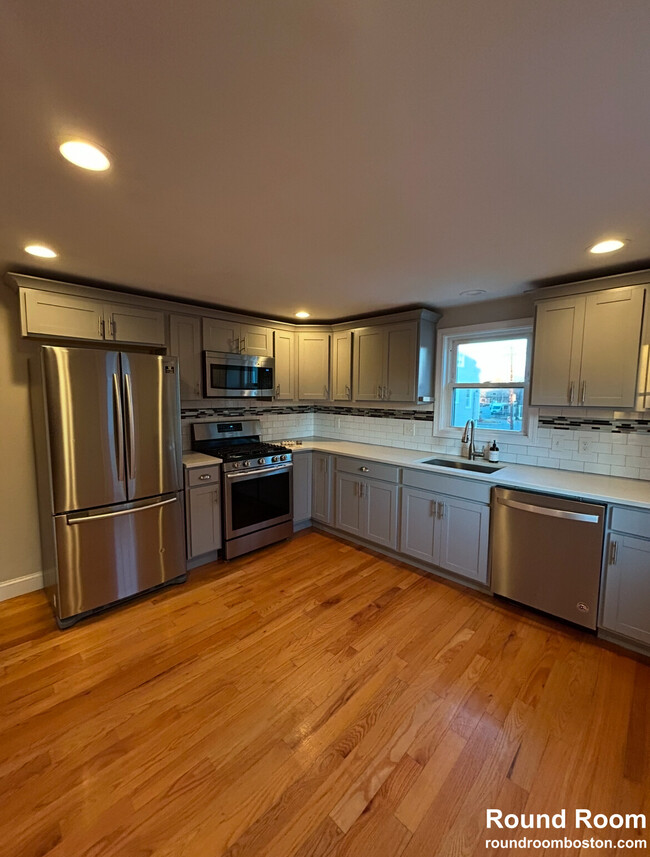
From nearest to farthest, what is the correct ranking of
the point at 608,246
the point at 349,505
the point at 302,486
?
the point at 608,246 → the point at 349,505 → the point at 302,486

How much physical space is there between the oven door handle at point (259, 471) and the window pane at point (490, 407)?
1.70 metres

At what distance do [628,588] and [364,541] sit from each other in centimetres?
207

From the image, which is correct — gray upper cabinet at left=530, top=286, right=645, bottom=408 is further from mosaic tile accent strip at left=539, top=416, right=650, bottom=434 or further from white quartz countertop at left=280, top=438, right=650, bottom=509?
white quartz countertop at left=280, top=438, right=650, bottom=509

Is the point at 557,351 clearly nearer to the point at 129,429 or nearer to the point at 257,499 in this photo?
the point at 257,499

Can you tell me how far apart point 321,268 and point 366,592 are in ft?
7.88

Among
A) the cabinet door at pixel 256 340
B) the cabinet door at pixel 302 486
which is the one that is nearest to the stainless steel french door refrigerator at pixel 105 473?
the cabinet door at pixel 256 340

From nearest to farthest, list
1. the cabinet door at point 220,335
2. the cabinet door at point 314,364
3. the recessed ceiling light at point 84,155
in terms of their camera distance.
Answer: the recessed ceiling light at point 84,155, the cabinet door at point 220,335, the cabinet door at point 314,364

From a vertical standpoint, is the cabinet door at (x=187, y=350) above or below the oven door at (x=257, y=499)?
above

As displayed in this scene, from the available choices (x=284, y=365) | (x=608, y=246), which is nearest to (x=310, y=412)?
(x=284, y=365)

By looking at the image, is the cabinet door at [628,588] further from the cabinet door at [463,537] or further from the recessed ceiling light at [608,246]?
the recessed ceiling light at [608,246]

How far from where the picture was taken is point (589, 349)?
96.0 inches

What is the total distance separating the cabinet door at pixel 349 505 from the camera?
3.55m

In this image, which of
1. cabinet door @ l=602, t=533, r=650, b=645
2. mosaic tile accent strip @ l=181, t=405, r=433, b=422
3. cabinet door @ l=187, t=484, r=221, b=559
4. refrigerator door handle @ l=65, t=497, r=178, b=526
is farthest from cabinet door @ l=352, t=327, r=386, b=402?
cabinet door @ l=602, t=533, r=650, b=645

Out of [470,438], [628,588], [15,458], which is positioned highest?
[470,438]
